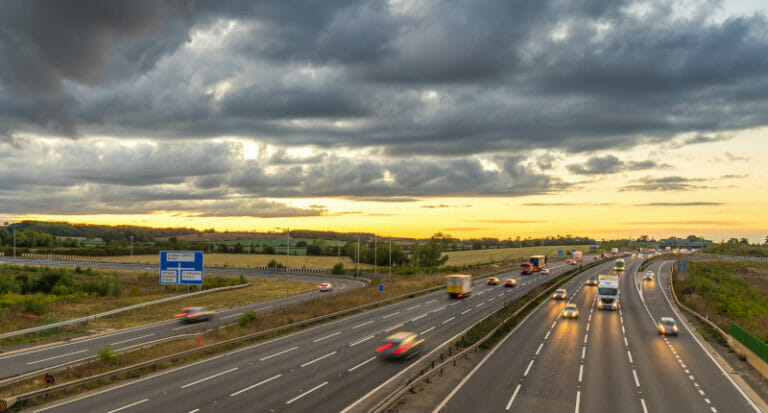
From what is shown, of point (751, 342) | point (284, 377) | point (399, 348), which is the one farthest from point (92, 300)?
point (751, 342)

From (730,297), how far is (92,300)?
99.3 meters

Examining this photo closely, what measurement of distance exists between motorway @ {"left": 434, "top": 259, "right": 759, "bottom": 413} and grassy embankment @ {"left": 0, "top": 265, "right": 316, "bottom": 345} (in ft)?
128

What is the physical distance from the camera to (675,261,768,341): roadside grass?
53.4 m

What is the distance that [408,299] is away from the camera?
→ 68.8 metres

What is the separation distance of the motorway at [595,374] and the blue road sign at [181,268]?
1925 inches

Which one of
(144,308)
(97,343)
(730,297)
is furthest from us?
(730,297)

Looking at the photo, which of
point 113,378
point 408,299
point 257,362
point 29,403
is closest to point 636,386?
point 257,362

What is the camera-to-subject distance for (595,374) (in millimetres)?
30234

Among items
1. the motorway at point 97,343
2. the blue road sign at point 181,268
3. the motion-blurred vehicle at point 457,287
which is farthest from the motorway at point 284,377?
the blue road sign at point 181,268

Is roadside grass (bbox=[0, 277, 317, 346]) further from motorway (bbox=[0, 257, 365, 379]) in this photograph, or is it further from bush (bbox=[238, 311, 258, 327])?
bush (bbox=[238, 311, 258, 327])

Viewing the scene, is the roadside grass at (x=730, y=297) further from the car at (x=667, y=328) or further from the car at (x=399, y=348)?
the car at (x=399, y=348)

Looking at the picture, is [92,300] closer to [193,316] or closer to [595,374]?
[193,316]

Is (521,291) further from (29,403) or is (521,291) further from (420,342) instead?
(29,403)

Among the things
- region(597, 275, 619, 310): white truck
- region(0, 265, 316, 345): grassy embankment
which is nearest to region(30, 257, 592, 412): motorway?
region(0, 265, 316, 345): grassy embankment
